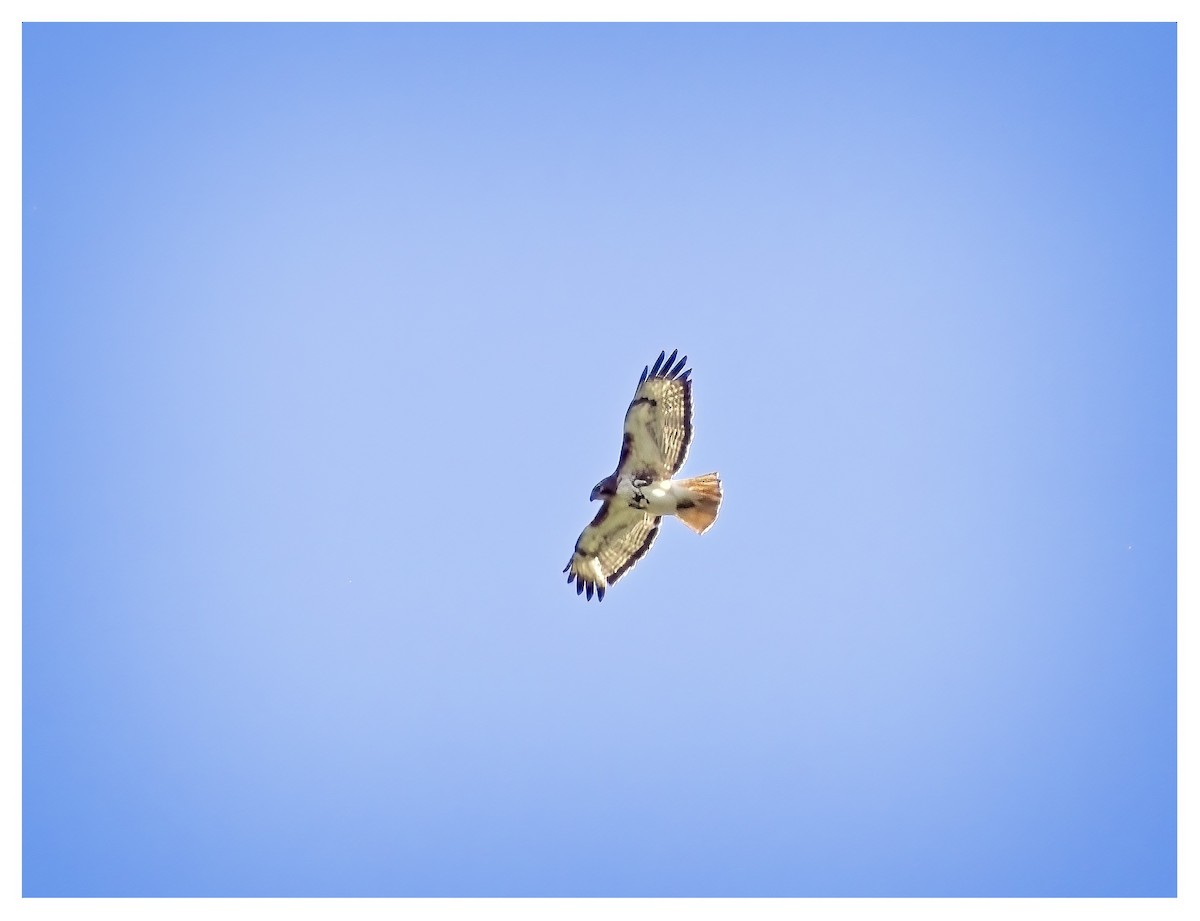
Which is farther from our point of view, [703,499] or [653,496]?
[653,496]

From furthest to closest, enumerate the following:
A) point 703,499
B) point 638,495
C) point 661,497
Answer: point 638,495
point 661,497
point 703,499

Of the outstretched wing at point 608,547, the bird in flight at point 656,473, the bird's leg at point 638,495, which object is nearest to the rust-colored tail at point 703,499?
the bird in flight at point 656,473

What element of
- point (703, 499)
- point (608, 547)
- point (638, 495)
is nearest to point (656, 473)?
point (638, 495)

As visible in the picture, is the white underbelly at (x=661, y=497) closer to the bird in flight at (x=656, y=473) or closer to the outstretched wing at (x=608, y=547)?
the bird in flight at (x=656, y=473)

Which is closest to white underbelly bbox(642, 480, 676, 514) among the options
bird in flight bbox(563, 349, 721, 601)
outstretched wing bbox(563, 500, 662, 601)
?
bird in flight bbox(563, 349, 721, 601)

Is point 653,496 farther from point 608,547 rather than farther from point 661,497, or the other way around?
point 608,547
